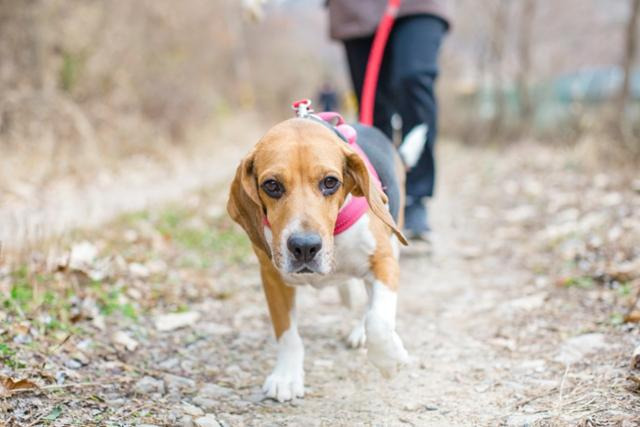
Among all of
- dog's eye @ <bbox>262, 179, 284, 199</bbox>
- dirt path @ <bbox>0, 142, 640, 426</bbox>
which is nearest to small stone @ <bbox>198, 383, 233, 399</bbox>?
dirt path @ <bbox>0, 142, 640, 426</bbox>

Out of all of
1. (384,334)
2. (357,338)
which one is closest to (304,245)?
(384,334)

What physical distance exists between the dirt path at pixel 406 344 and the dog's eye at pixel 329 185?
2.66ft

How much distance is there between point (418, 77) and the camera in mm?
4172

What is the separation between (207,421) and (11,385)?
2.23 ft

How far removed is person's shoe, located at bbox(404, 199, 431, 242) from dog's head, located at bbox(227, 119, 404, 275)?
202cm

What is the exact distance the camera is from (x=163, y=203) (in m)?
6.40

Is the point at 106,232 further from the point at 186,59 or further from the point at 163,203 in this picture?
the point at 186,59

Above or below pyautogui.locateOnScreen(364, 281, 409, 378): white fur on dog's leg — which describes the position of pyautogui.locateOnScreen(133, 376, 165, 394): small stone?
below

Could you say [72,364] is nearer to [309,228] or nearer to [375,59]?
[309,228]

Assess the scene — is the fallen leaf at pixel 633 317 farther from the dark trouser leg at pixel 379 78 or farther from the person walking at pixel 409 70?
the dark trouser leg at pixel 379 78

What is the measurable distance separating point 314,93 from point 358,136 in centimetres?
2043

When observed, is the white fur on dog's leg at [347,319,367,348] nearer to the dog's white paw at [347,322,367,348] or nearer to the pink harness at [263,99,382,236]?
the dog's white paw at [347,322,367,348]

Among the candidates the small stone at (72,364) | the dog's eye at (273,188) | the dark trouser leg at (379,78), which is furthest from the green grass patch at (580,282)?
the small stone at (72,364)

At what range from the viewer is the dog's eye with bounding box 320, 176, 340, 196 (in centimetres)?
238
